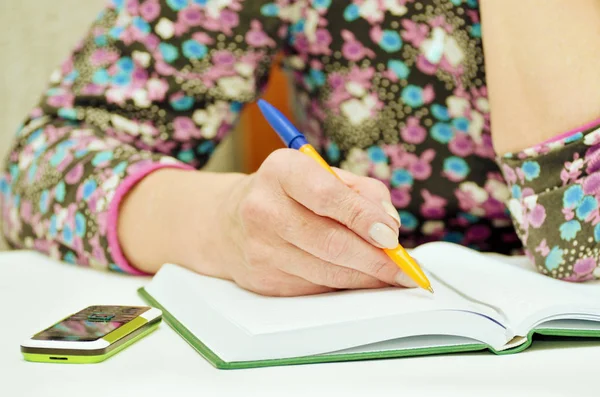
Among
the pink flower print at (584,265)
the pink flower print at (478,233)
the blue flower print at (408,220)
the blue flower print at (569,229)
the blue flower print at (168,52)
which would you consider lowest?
the pink flower print at (478,233)

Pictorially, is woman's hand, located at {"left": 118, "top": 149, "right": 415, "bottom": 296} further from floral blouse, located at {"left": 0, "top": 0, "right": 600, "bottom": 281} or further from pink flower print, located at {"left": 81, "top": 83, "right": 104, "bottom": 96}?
pink flower print, located at {"left": 81, "top": 83, "right": 104, "bottom": 96}

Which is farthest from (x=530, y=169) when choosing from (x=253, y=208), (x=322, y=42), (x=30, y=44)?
(x=30, y=44)

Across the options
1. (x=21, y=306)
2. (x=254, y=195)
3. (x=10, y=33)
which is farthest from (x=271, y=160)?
(x=10, y=33)

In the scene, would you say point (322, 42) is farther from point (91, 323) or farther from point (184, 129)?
point (91, 323)

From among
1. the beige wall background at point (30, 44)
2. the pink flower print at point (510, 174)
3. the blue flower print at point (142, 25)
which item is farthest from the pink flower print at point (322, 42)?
the beige wall background at point (30, 44)

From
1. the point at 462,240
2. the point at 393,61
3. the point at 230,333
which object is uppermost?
the point at 393,61

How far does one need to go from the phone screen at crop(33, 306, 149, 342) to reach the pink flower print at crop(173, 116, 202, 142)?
38cm

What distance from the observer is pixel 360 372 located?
41 centimetres

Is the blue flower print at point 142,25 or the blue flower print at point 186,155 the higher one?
the blue flower print at point 142,25

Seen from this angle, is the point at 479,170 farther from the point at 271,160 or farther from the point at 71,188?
the point at 71,188

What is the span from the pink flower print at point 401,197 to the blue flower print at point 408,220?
0.04 feet

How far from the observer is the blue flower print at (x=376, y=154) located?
0.83 meters

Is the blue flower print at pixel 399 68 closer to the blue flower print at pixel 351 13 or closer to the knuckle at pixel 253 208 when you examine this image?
the blue flower print at pixel 351 13

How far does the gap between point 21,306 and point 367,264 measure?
11.8 inches
